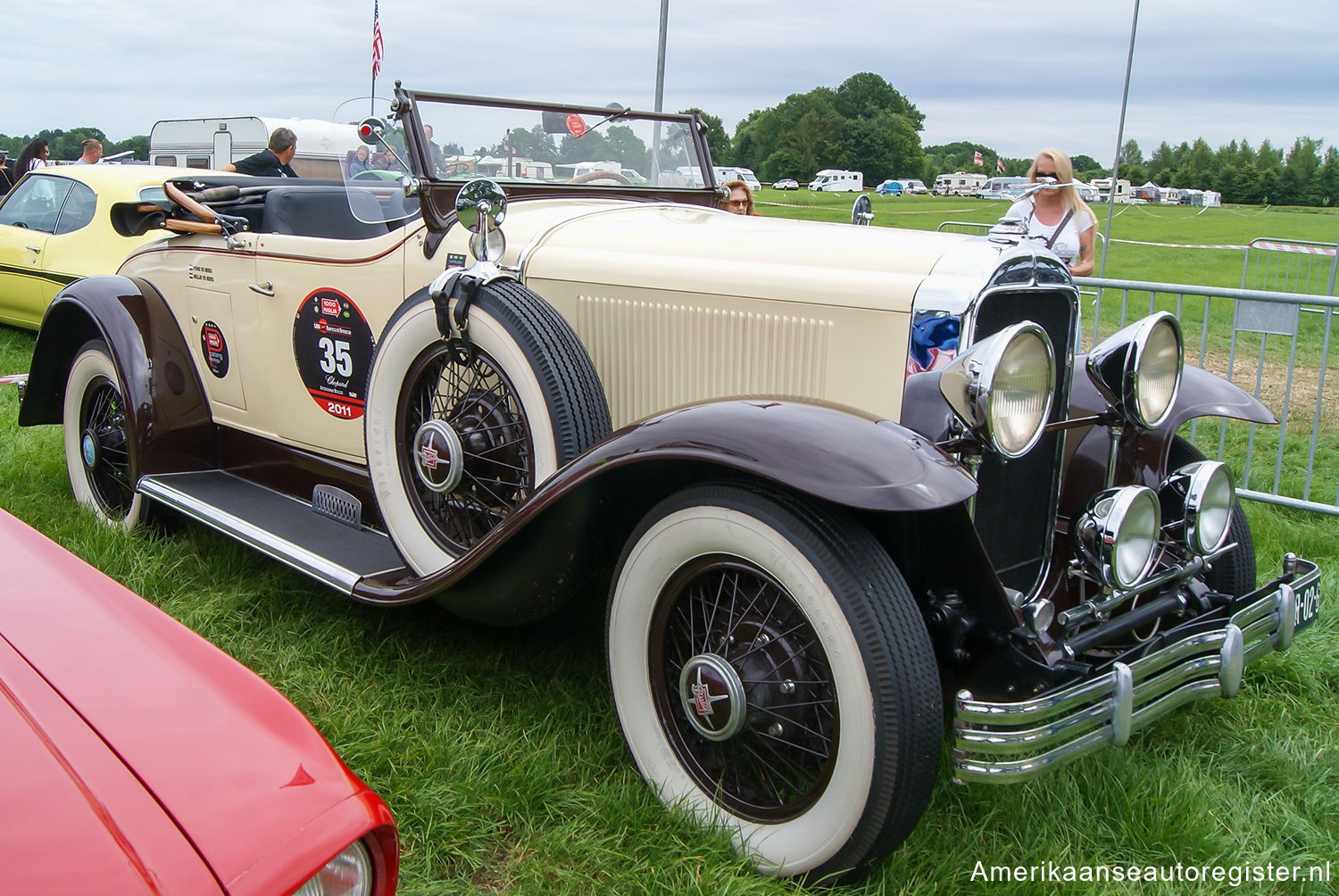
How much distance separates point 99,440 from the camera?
160 inches

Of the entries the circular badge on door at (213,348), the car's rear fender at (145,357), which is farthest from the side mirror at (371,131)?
the car's rear fender at (145,357)

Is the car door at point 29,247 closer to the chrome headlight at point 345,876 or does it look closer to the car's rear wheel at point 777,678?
the car's rear wheel at point 777,678

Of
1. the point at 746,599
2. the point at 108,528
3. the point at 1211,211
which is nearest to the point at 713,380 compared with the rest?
the point at 746,599

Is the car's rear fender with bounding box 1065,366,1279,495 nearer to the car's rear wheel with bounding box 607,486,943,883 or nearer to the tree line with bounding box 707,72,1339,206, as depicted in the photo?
the car's rear wheel with bounding box 607,486,943,883

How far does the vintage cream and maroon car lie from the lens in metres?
1.91

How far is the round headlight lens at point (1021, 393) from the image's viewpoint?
81.0 inches

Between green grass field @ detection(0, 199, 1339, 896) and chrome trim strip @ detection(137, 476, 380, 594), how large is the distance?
0.27 m

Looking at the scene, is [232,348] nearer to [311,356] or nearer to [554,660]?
[311,356]

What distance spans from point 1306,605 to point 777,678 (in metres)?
1.44

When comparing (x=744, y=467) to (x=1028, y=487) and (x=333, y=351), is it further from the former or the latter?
(x=333, y=351)

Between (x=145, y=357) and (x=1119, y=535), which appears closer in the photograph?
(x=1119, y=535)

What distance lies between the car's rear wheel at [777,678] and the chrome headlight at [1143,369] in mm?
1020

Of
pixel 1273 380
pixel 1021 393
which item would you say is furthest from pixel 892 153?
pixel 1021 393

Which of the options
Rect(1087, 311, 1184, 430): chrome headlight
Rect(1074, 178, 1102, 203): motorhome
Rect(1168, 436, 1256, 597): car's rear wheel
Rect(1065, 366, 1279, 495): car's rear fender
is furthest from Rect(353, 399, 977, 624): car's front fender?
Rect(1074, 178, 1102, 203): motorhome
